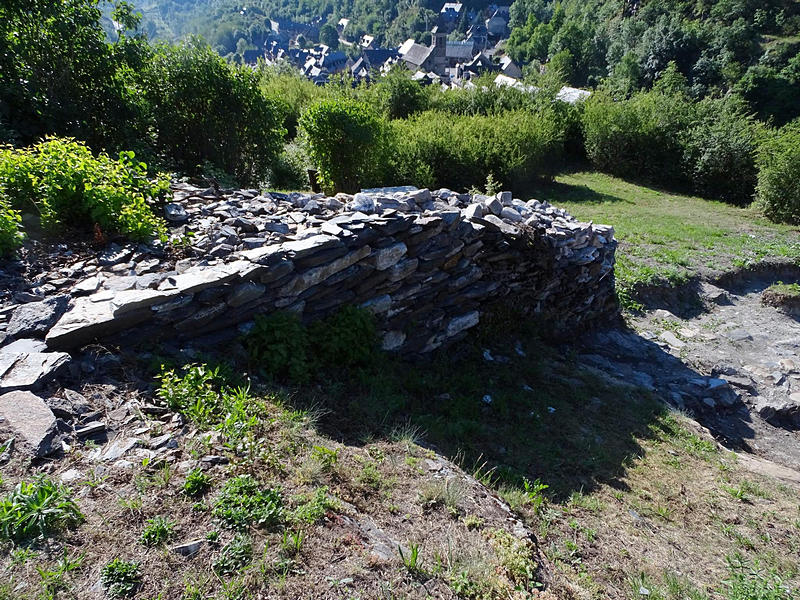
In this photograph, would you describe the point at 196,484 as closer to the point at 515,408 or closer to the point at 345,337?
the point at 345,337

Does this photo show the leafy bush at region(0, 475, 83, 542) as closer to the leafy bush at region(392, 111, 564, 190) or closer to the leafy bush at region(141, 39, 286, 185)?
the leafy bush at region(141, 39, 286, 185)

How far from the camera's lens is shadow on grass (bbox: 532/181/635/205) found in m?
16.8

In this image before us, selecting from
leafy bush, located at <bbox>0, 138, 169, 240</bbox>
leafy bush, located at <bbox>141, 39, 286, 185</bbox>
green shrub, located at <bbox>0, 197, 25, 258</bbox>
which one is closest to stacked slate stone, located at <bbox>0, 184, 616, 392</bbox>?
leafy bush, located at <bbox>0, 138, 169, 240</bbox>

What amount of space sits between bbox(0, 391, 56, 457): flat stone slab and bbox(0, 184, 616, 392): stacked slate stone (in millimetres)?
132

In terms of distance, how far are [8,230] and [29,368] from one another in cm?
162

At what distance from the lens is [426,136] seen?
14.9m

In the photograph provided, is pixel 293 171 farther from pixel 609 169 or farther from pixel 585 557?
pixel 609 169

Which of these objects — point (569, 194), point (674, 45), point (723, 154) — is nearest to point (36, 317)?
point (569, 194)

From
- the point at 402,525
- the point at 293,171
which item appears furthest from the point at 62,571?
the point at 293,171

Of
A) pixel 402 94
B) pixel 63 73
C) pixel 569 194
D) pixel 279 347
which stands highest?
pixel 63 73

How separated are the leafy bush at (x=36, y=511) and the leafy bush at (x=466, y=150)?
1248 centimetres

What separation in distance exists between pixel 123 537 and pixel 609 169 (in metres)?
24.1

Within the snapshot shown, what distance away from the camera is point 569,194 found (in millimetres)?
17562

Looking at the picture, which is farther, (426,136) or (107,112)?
(426,136)
